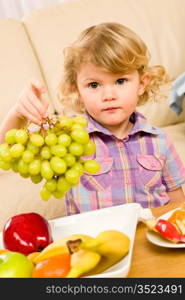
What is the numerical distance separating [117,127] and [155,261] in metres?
0.64

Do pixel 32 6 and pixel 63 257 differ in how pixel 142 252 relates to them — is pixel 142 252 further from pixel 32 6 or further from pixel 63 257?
pixel 32 6

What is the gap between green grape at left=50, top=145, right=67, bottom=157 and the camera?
0.88 metres

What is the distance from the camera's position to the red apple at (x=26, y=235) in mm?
952

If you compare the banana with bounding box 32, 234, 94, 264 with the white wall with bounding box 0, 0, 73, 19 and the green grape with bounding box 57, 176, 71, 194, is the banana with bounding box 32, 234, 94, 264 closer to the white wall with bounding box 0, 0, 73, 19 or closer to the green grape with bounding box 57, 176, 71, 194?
the green grape with bounding box 57, 176, 71, 194

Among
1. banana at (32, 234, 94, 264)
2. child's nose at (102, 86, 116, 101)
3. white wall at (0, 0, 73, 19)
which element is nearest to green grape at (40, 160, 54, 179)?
banana at (32, 234, 94, 264)

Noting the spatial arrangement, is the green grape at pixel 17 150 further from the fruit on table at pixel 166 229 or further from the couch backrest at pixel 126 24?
the couch backrest at pixel 126 24

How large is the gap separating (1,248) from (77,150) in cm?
27

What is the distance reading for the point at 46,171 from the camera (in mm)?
873

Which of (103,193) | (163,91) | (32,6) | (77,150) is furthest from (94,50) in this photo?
(32,6)

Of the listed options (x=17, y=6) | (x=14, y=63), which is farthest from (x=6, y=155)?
(x=17, y=6)

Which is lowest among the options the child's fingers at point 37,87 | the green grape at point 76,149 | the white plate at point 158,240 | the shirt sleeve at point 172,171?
the shirt sleeve at point 172,171

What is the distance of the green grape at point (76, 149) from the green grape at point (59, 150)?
0.01m

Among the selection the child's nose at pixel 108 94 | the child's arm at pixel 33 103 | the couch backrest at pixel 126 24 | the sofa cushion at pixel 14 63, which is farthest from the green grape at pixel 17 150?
the couch backrest at pixel 126 24

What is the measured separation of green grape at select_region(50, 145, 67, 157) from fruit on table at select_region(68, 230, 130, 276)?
0.50ft
